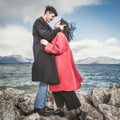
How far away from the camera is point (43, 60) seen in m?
6.13

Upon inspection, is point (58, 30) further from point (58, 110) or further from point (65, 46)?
point (58, 110)

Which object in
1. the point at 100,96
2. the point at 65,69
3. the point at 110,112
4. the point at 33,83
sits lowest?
the point at 33,83

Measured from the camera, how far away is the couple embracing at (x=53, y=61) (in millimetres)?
6105

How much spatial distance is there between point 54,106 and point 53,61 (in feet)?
5.70

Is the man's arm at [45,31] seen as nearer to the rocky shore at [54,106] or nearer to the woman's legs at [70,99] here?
the woman's legs at [70,99]

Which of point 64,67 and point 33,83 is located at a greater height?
point 64,67

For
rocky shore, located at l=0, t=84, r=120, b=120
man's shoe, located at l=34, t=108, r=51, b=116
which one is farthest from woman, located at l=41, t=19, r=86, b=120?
rocky shore, located at l=0, t=84, r=120, b=120

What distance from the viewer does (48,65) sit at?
20.1 feet

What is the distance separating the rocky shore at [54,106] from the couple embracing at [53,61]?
1.85 ft

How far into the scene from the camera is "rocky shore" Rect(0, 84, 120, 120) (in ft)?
22.3

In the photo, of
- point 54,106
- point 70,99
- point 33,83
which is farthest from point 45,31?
point 33,83

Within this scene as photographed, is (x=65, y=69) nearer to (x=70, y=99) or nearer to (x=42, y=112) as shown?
(x=70, y=99)

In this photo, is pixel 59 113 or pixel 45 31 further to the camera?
pixel 59 113

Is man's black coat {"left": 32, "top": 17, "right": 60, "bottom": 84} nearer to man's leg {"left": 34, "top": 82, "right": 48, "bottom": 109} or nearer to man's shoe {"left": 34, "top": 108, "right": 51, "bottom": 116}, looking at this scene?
man's leg {"left": 34, "top": 82, "right": 48, "bottom": 109}
